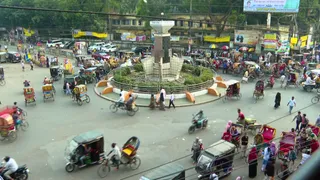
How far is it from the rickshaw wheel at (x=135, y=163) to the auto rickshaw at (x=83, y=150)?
121cm

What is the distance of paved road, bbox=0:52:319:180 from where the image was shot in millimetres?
11688

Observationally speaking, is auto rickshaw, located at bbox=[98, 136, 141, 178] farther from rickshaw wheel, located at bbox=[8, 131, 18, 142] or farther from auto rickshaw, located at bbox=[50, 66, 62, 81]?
auto rickshaw, located at bbox=[50, 66, 62, 81]

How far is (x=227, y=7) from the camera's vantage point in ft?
142

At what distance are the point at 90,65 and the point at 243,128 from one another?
18357 mm

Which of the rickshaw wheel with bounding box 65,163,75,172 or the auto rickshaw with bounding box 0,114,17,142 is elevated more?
the auto rickshaw with bounding box 0,114,17,142

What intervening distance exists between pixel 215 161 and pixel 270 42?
1002 inches

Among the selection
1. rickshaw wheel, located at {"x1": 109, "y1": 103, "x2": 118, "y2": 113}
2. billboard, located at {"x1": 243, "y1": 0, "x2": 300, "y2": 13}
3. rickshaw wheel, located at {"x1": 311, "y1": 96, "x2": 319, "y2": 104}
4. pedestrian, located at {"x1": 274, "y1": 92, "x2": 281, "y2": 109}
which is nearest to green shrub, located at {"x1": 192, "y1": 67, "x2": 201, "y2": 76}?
pedestrian, located at {"x1": 274, "y1": 92, "x2": 281, "y2": 109}

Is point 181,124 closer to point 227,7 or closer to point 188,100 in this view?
point 188,100

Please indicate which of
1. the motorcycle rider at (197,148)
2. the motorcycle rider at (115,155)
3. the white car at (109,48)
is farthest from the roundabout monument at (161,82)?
the white car at (109,48)

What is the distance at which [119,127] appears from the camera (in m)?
15.3

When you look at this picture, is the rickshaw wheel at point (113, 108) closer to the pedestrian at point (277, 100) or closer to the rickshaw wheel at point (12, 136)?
the rickshaw wheel at point (12, 136)

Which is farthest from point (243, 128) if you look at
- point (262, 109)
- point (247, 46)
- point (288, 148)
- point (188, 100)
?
point (247, 46)

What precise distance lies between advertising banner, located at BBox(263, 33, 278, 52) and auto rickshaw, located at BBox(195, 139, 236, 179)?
24254mm

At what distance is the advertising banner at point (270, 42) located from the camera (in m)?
32.2
